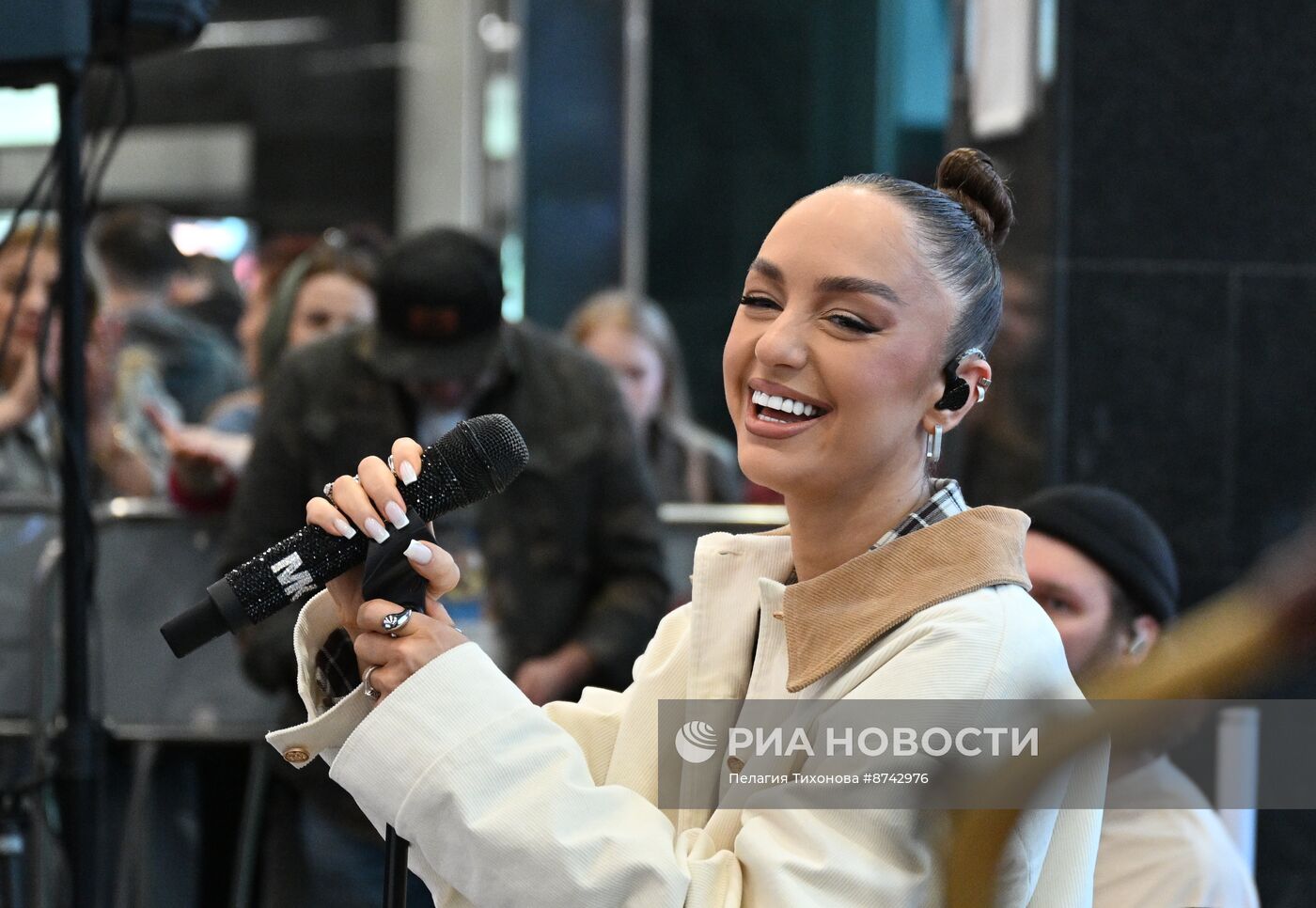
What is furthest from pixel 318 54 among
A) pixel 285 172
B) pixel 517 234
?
pixel 517 234

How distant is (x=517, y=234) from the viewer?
9438 millimetres

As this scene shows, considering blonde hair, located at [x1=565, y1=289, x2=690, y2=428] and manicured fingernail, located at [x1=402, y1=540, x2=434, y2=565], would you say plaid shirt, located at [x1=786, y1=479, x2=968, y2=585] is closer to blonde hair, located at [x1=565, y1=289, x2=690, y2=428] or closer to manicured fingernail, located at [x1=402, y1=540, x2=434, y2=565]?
manicured fingernail, located at [x1=402, y1=540, x2=434, y2=565]

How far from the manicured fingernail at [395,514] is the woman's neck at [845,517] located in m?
0.40

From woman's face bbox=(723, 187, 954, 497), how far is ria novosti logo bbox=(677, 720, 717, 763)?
0.85ft

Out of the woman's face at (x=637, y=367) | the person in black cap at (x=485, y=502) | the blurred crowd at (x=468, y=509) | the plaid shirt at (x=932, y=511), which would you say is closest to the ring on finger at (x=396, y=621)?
the plaid shirt at (x=932, y=511)

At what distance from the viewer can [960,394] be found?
1676 mm

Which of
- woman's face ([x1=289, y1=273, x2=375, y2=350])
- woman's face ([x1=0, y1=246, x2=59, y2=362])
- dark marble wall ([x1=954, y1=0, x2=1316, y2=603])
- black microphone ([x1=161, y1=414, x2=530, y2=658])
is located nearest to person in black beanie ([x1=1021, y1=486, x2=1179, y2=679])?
dark marble wall ([x1=954, y1=0, x2=1316, y2=603])

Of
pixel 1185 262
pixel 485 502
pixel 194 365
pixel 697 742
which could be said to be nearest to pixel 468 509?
pixel 485 502

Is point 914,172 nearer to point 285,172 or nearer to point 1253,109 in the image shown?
point 1253,109

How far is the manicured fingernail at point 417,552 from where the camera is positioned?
4.99 ft

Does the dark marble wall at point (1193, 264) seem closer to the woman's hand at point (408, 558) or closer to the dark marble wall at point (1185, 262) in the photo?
the dark marble wall at point (1185, 262)

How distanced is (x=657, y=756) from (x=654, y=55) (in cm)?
723

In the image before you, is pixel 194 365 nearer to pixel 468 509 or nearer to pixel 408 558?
pixel 468 509

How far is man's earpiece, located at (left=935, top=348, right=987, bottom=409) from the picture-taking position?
65.7 inches
